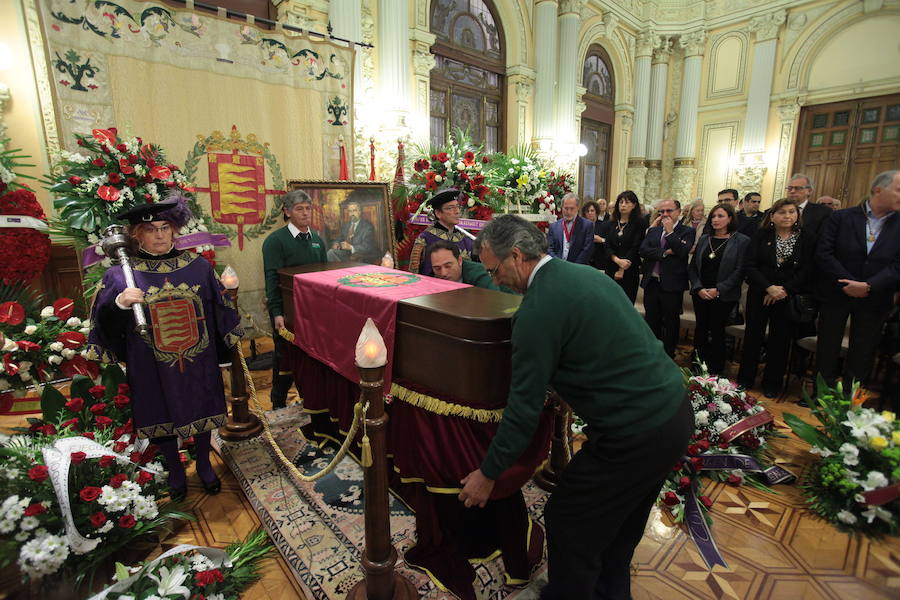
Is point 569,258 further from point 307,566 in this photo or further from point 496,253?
point 307,566

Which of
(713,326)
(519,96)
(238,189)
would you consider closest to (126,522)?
(238,189)

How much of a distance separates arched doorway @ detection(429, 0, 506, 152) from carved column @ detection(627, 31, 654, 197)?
501 centimetres

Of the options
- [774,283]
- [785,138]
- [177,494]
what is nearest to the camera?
[177,494]

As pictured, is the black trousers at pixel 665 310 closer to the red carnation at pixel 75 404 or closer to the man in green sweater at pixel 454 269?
the man in green sweater at pixel 454 269

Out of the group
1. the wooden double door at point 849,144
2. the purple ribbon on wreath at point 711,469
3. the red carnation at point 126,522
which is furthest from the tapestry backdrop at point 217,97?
the wooden double door at point 849,144

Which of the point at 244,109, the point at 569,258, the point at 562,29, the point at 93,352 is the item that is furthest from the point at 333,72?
the point at 562,29

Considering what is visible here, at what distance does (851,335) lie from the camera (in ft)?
12.1

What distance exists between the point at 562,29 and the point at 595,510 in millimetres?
10011

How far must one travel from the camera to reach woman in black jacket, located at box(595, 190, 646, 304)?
5.36 metres

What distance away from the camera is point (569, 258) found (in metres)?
5.53

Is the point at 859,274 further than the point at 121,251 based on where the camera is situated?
Yes

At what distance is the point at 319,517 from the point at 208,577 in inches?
26.3

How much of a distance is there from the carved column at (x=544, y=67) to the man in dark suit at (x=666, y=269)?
4717mm

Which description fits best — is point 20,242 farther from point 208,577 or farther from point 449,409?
point 449,409
